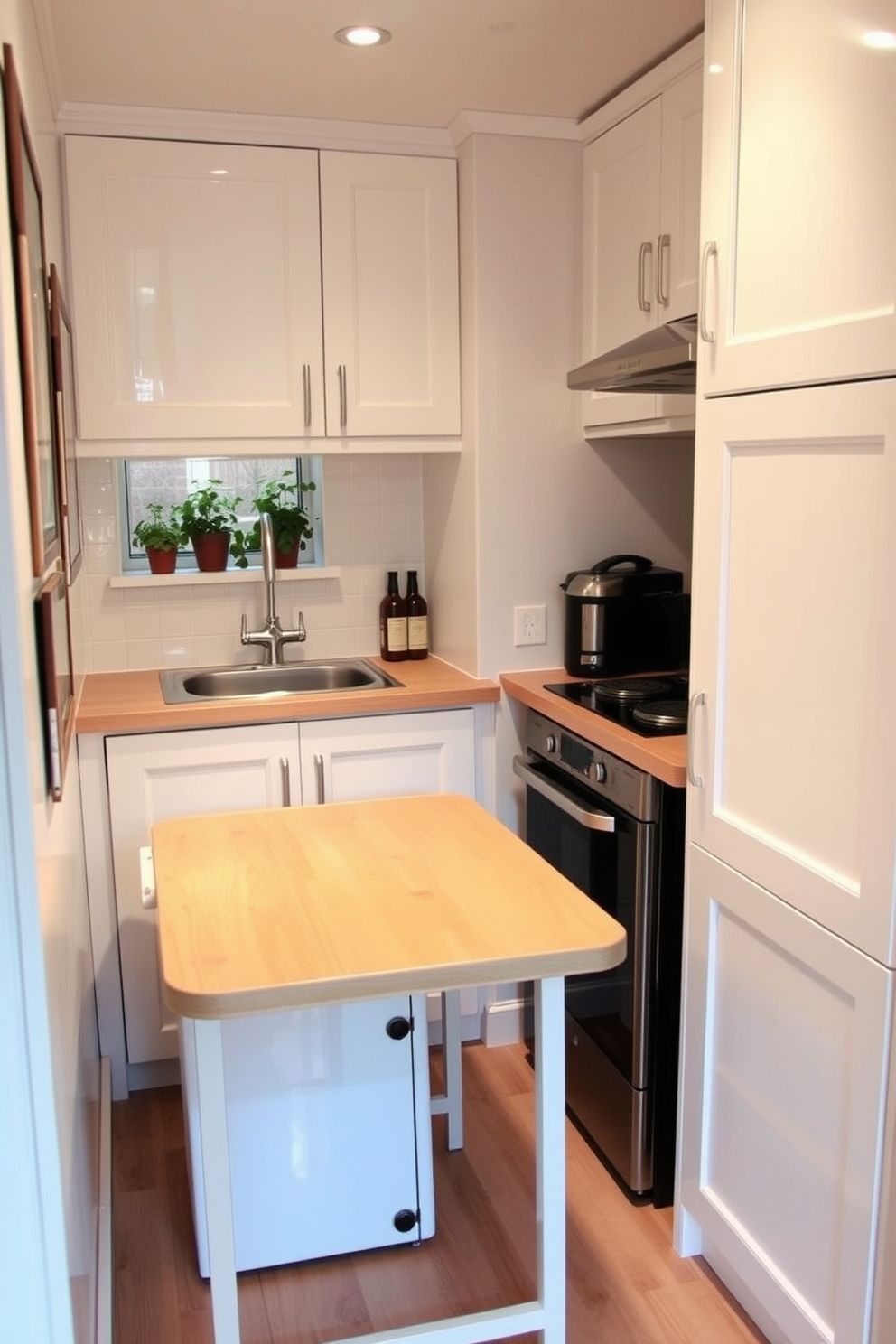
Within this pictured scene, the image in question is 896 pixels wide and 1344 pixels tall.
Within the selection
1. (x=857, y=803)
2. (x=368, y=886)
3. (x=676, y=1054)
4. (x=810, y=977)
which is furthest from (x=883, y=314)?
(x=676, y=1054)

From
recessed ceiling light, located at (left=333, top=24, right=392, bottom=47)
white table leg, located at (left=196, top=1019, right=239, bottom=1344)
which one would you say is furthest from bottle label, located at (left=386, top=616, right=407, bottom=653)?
white table leg, located at (left=196, top=1019, right=239, bottom=1344)

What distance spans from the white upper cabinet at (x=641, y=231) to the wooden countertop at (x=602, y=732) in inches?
25.4

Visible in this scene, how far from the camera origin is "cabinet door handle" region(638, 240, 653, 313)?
8.09ft

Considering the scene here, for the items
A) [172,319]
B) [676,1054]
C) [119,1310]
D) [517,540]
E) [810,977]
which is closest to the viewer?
[810,977]

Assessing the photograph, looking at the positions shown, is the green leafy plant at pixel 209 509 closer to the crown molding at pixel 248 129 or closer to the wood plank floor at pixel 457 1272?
the crown molding at pixel 248 129

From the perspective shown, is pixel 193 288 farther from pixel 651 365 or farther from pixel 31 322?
pixel 31 322

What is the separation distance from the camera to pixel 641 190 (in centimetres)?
248

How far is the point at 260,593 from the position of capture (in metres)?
3.16

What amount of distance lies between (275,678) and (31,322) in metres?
1.74

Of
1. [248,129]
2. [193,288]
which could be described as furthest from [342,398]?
[248,129]

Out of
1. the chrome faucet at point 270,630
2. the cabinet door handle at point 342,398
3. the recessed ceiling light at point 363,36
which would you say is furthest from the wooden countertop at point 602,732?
the recessed ceiling light at point 363,36

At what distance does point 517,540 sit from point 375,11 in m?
1.21

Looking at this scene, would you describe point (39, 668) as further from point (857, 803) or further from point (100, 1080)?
point (100, 1080)

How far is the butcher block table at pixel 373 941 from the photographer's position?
1474 mm
